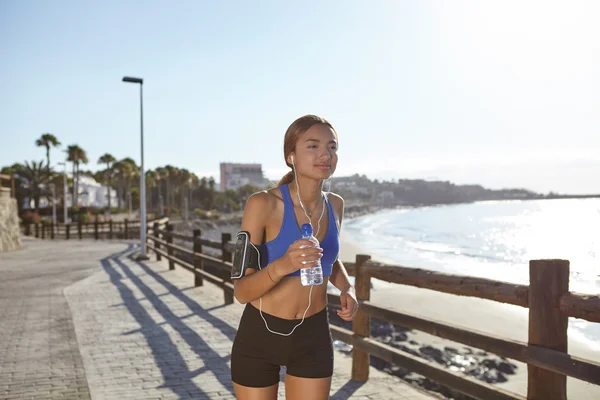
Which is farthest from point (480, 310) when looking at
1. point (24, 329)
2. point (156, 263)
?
point (24, 329)

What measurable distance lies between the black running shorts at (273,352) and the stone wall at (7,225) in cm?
2599

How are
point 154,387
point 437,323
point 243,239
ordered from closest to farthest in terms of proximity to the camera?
point 243,239 → point 437,323 → point 154,387

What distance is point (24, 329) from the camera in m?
7.86

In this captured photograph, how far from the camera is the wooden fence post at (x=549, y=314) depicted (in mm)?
3176

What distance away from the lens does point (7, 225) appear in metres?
25.6

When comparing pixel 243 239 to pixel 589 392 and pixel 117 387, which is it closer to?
pixel 117 387

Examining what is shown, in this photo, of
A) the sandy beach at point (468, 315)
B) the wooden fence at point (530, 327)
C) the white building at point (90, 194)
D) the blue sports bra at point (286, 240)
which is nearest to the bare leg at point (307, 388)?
the blue sports bra at point (286, 240)

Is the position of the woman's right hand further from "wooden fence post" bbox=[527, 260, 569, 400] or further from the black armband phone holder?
"wooden fence post" bbox=[527, 260, 569, 400]

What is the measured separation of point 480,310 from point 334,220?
62.1 ft

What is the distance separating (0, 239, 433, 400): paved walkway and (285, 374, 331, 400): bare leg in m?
2.81

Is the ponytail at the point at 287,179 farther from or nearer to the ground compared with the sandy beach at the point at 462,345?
farther from the ground

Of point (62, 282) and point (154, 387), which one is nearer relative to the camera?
point (154, 387)

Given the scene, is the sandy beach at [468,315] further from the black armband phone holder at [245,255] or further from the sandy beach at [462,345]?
the black armband phone holder at [245,255]

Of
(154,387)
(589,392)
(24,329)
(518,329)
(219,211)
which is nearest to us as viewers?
(154,387)
